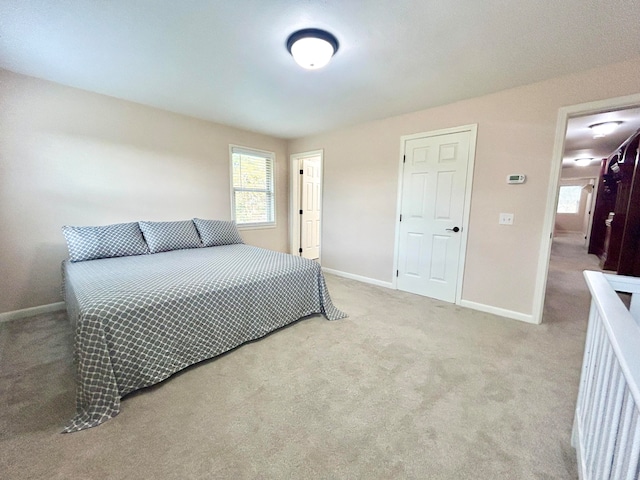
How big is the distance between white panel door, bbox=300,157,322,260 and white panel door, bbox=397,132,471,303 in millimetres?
1938

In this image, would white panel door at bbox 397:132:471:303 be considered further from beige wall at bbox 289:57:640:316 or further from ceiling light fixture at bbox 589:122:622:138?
ceiling light fixture at bbox 589:122:622:138

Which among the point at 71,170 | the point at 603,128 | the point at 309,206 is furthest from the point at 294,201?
the point at 603,128

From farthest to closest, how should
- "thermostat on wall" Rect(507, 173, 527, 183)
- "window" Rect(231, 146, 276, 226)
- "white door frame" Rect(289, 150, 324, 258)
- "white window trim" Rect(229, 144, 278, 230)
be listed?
1. "white door frame" Rect(289, 150, 324, 258)
2. "window" Rect(231, 146, 276, 226)
3. "white window trim" Rect(229, 144, 278, 230)
4. "thermostat on wall" Rect(507, 173, 527, 183)

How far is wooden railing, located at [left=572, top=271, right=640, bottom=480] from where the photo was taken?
60 cm

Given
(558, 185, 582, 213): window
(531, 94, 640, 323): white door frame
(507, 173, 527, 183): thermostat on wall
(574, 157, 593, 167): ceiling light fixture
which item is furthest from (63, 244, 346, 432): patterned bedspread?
(558, 185, 582, 213): window

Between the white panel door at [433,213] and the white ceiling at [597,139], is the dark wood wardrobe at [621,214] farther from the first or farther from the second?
the white panel door at [433,213]

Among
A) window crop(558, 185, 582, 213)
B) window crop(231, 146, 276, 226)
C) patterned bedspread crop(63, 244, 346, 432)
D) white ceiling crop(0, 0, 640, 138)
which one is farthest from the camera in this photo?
window crop(558, 185, 582, 213)

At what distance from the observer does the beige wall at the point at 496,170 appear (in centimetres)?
238

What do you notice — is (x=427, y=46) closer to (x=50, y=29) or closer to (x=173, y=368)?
(x=50, y=29)

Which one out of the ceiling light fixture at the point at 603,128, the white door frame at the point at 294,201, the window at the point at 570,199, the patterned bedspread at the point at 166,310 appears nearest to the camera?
the patterned bedspread at the point at 166,310

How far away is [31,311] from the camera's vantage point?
2.65 metres

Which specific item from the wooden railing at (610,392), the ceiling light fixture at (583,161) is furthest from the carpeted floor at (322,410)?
the ceiling light fixture at (583,161)

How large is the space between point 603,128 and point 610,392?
192 inches

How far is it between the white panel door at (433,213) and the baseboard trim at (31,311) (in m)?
3.93
